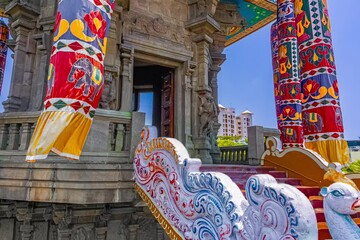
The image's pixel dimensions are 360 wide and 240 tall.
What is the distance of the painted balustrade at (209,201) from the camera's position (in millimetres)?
1641

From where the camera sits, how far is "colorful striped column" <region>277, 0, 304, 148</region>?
759cm

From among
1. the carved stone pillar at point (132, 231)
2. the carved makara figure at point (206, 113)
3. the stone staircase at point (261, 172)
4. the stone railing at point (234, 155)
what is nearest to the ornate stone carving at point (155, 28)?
the carved makara figure at point (206, 113)

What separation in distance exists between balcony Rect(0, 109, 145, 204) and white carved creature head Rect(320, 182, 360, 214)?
2781mm

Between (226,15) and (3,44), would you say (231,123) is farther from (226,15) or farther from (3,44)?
(3,44)

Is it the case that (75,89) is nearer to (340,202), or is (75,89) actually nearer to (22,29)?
(340,202)

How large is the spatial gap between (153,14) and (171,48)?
1100mm

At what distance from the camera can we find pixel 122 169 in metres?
3.81

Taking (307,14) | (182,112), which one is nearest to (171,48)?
(182,112)

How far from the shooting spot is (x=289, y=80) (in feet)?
25.6

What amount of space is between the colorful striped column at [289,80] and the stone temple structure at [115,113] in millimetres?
2065

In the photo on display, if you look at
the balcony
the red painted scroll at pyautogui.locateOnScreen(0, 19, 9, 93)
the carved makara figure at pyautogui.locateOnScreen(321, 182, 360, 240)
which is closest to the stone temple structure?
the balcony

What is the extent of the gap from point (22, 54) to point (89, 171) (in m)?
4.47

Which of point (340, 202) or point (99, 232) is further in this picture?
point (99, 232)

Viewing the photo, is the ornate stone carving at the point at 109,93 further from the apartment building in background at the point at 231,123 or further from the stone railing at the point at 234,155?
the apartment building in background at the point at 231,123
